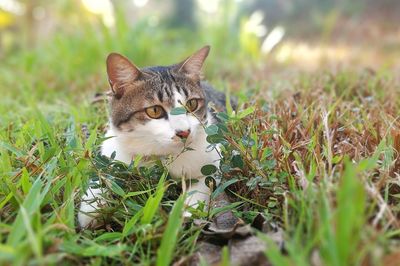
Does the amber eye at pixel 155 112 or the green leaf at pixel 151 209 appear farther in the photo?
the amber eye at pixel 155 112

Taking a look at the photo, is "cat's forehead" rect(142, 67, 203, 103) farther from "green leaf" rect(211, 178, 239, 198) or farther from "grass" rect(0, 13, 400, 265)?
"green leaf" rect(211, 178, 239, 198)

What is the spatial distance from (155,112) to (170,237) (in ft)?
1.90

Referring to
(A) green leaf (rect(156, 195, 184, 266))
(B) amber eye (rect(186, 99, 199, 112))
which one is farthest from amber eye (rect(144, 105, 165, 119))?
(A) green leaf (rect(156, 195, 184, 266))

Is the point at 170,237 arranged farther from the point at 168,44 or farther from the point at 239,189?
the point at 168,44

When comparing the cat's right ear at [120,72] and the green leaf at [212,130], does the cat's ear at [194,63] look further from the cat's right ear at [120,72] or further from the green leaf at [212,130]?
the green leaf at [212,130]

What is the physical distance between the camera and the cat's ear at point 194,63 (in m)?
1.60

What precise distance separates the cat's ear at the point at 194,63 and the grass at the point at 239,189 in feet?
1.00

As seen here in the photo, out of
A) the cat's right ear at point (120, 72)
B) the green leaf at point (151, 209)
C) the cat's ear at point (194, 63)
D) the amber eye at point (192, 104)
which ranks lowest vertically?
the green leaf at point (151, 209)

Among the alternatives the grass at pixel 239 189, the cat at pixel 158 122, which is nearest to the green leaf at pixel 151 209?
the grass at pixel 239 189

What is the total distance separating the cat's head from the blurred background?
143cm

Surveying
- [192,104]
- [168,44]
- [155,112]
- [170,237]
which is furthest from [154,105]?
[168,44]

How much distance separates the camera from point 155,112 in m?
1.40

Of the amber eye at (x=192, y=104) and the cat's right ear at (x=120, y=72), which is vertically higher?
the cat's right ear at (x=120, y=72)

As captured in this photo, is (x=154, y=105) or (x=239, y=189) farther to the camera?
(x=154, y=105)
